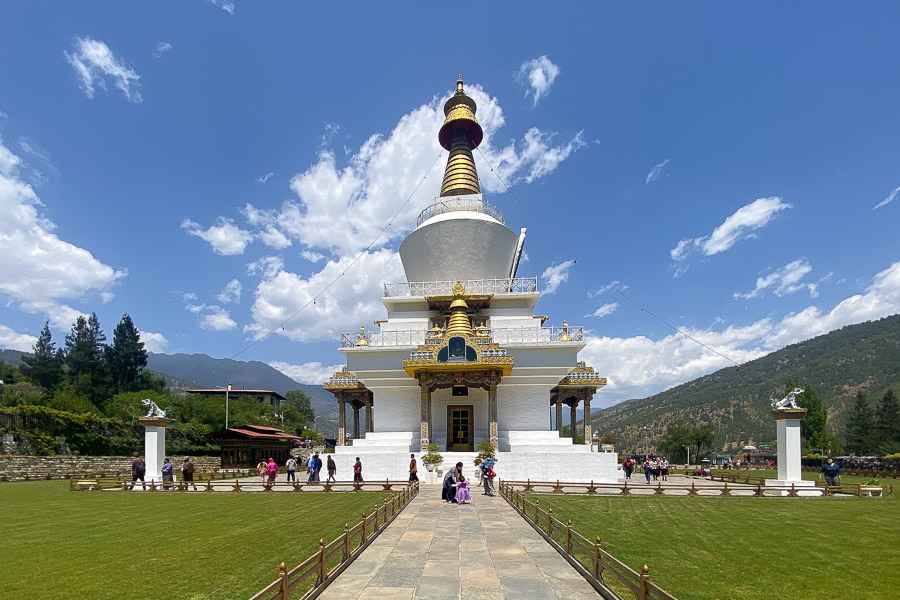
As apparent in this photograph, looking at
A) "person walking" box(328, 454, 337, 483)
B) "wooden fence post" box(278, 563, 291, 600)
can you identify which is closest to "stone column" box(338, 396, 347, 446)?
"person walking" box(328, 454, 337, 483)

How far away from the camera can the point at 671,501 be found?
63.4ft

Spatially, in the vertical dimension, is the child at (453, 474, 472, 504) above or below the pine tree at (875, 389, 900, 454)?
above

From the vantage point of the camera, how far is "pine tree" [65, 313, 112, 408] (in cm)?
5044

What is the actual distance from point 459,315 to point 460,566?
22153mm

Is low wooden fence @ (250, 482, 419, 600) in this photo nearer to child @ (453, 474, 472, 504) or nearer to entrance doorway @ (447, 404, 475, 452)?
child @ (453, 474, 472, 504)

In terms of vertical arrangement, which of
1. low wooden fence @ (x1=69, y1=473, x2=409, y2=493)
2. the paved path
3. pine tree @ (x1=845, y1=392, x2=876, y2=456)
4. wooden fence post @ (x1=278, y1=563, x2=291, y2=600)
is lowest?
pine tree @ (x1=845, y1=392, x2=876, y2=456)

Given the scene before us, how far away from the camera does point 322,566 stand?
25.5 feet

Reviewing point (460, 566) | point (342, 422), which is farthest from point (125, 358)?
point (460, 566)

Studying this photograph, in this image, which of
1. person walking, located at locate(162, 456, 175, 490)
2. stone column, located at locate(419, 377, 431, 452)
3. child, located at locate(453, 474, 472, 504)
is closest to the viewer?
child, located at locate(453, 474, 472, 504)

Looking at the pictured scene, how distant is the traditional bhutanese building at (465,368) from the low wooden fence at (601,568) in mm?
14864

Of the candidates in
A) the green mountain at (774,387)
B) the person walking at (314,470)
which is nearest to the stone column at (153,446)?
the person walking at (314,470)

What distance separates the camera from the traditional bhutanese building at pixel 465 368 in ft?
90.2

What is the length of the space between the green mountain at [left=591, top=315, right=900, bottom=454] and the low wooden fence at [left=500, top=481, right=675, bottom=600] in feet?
277

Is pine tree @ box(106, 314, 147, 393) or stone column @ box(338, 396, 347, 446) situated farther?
pine tree @ box(106, 314, 147, 393)
